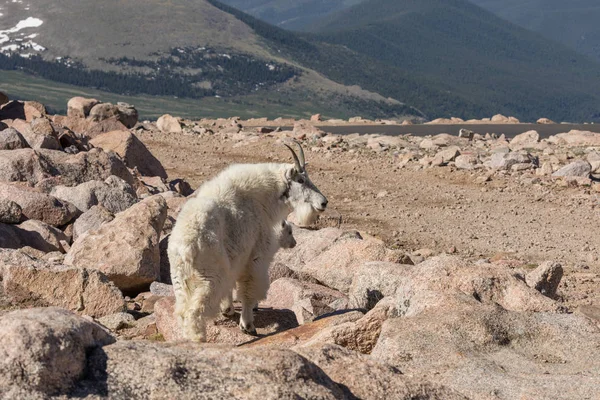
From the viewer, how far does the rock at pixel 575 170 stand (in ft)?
71.2

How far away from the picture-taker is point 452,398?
14.1 ft

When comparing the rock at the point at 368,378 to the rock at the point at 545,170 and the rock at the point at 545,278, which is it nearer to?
the rock at the point at 545,278

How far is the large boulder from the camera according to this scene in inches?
146

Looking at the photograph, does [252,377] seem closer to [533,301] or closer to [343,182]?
[533,301]

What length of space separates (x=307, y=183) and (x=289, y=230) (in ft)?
1.97

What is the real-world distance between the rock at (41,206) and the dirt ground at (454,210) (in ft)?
16.6

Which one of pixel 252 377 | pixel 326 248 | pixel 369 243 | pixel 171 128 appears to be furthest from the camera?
pixel 171 128

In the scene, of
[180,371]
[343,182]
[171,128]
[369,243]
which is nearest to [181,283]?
[180,371]

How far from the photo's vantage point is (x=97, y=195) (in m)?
13.3

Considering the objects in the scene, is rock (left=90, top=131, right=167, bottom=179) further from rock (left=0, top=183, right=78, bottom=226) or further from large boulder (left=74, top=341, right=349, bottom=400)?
large boulder (left=74, top=341, right=349, bottom=400)

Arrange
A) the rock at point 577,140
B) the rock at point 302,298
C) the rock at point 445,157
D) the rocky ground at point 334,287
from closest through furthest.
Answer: the rocky ground at point 334,287 → the rock at point 302,298 → the rock at point 445,157 → the rock at point 577,140

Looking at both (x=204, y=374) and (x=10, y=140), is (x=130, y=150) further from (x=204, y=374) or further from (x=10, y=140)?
(x=204, y=374)

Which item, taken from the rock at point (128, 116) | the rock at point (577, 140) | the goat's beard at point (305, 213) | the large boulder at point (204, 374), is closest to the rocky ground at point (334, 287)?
the large boulder at point (204, 374)

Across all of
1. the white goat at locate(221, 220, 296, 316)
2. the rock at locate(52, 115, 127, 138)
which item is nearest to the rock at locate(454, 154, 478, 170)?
the rock at locate(52, 115, 127, 138)
